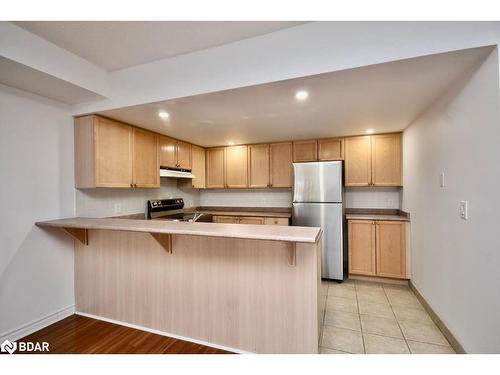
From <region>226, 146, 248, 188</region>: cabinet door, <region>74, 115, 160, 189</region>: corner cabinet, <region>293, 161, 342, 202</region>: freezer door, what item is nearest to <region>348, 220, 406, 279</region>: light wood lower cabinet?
<region>293, 161, 342, 202</region>: freezer door

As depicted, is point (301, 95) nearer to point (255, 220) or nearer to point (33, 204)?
point (255, 220)

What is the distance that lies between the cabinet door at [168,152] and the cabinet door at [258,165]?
1.29 meters

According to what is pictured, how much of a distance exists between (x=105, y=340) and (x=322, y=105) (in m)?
2.91

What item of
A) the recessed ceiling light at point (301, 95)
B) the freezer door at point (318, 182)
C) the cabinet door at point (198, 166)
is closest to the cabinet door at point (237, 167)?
the cabinet door at point (198, 166)

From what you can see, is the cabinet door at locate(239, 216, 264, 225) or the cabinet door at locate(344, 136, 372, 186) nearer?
A: the cabinet door at locate(344, 136, 372, 186)

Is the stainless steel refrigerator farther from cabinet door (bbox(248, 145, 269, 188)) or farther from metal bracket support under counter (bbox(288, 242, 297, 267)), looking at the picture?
metal bracket support under counter (bbox(288, 242, 297, 267))

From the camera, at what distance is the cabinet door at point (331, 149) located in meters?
3.67

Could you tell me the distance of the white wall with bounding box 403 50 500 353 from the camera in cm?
142

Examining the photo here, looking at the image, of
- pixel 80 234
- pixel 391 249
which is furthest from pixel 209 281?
pixel 391 249

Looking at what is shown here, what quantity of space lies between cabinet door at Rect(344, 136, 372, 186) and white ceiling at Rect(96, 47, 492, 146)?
0.69ft

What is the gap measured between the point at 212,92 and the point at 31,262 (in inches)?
91.0

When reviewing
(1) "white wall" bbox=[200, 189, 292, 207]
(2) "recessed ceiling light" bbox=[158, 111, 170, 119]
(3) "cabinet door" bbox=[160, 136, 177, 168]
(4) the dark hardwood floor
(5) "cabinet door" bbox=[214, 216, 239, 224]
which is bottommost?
(4) the dark hardwood floor
